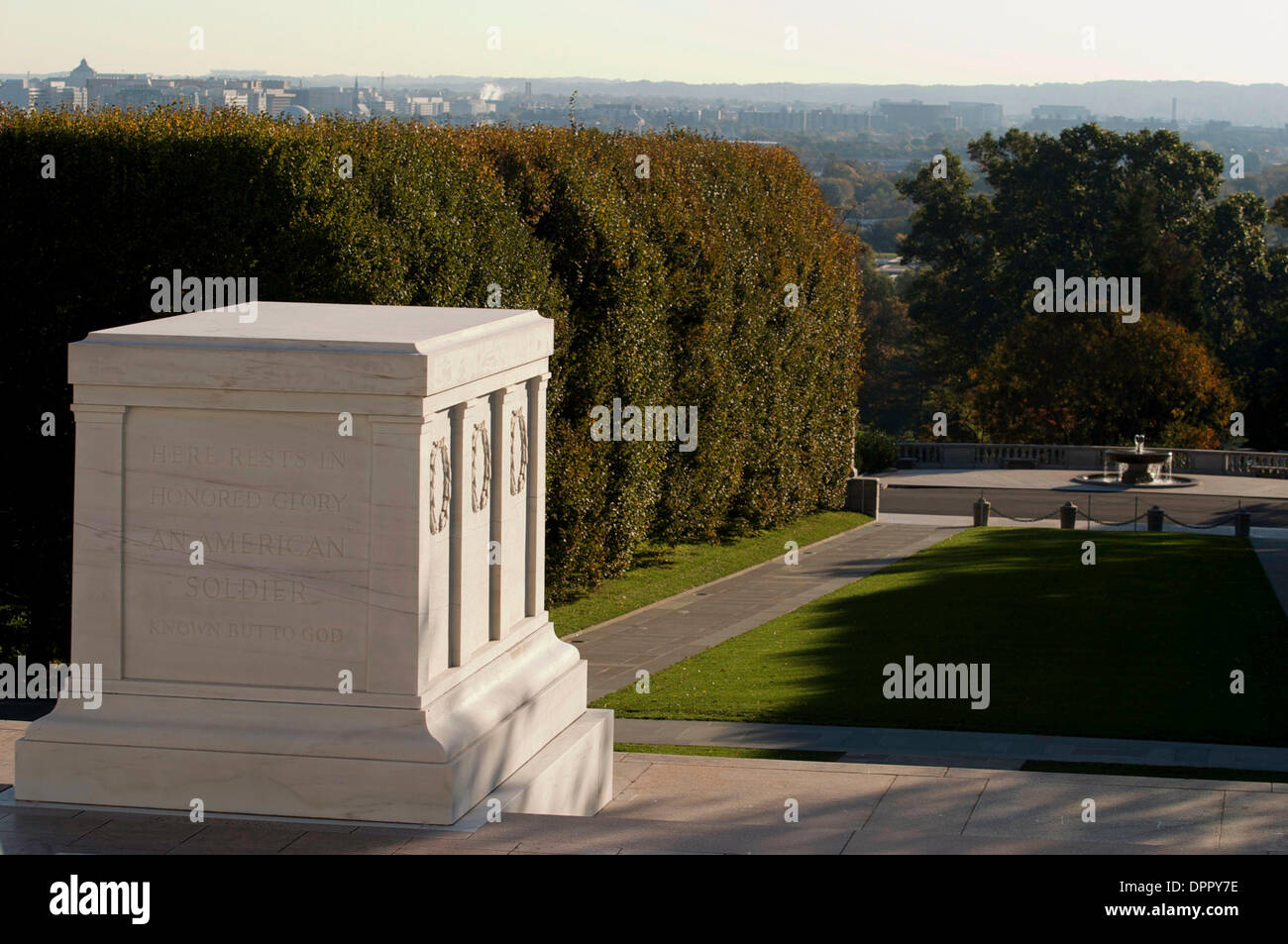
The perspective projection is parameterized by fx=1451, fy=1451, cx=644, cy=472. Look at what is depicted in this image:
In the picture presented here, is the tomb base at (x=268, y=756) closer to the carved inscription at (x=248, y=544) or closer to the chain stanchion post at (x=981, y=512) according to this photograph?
the carved inscription at (x=248, y=544)

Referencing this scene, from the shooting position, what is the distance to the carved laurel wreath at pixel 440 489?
858cm

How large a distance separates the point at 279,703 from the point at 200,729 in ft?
1.58

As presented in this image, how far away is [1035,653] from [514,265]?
29.7 feet

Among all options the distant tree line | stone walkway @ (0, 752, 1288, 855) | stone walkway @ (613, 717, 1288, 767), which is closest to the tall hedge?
stone walkway @ (613, 717, 1288, 767)

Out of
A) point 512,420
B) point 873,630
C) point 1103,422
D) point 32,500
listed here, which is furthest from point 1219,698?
point 1103,422

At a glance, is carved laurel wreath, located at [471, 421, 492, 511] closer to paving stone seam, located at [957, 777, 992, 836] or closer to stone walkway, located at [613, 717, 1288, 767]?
paving stone seam, located at [957, 777, 992, 836]

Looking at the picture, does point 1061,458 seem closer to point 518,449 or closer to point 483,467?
point 518,449

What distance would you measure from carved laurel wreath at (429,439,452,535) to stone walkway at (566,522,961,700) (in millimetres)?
7361

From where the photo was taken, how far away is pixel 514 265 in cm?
2084

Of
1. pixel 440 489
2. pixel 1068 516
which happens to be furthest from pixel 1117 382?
pixel 440 489

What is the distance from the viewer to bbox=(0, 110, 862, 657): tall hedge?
17.6 metres

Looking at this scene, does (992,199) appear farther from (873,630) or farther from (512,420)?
(512,420)

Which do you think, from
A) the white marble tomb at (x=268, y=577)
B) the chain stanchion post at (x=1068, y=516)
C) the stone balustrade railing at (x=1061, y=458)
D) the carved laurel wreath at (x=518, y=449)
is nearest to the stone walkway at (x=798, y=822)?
the white marble tomb at (x=268, y=577)
